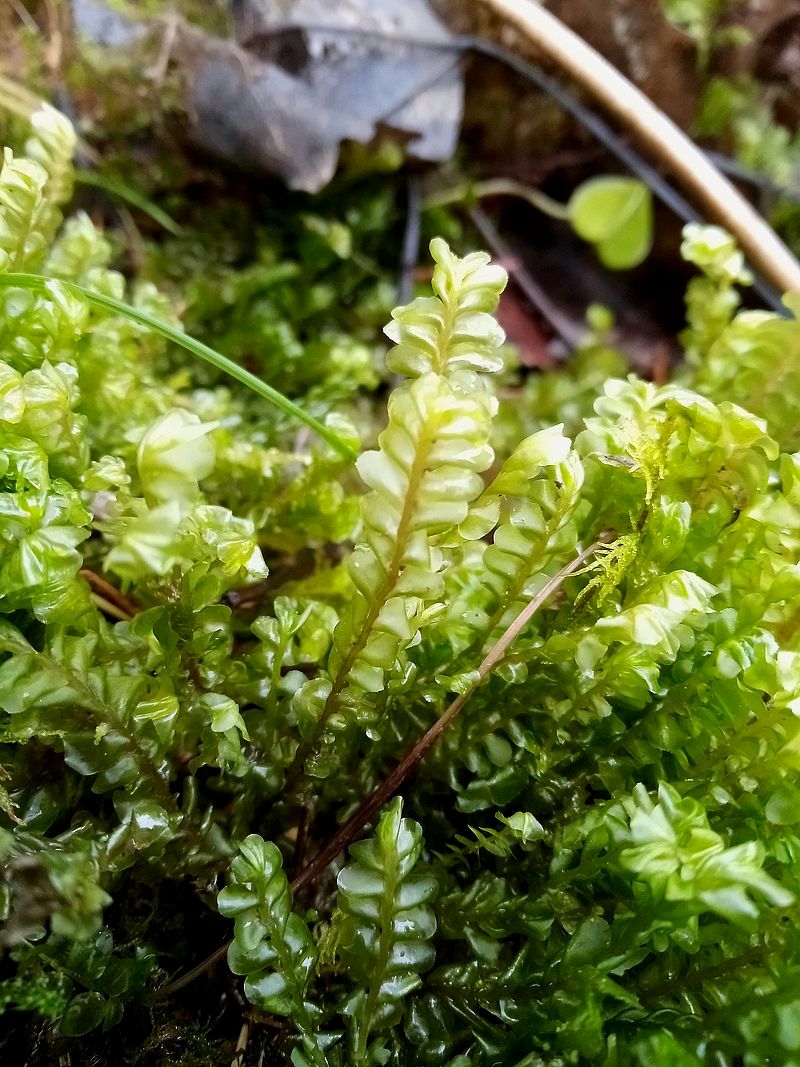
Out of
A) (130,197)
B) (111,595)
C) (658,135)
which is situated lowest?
(111,595)

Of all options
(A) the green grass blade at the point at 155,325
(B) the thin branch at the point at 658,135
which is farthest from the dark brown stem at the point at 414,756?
(B) the thin branch at the point at 658,135

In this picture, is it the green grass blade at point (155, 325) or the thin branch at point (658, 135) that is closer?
the green grass blade at point (155, 325)

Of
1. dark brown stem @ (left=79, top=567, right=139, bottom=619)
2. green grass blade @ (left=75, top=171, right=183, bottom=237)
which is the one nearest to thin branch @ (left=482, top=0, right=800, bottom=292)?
green grass blade @ (left=75, top=171, right=183, bottom=237)

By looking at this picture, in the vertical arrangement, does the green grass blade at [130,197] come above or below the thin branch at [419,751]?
above

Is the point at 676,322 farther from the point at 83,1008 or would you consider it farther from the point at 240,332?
the point at 83,1008

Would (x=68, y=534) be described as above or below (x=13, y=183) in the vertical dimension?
below

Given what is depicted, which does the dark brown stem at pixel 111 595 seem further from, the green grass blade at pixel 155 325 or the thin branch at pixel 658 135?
the thin branch at pixel 658 135

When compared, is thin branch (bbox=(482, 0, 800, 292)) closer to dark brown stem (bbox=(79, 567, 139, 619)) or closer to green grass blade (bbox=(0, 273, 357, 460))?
green grass blade (bbox=(0, 273, 357, 460))

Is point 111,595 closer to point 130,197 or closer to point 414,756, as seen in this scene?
point 414,756

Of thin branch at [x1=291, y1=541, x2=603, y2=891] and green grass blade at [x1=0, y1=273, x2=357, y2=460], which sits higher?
green grass blade at [x1=0, y1=273, x2=357, y2=460]

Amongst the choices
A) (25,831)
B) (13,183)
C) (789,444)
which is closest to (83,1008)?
(25,831)

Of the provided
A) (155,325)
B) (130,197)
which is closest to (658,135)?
(130,197)
